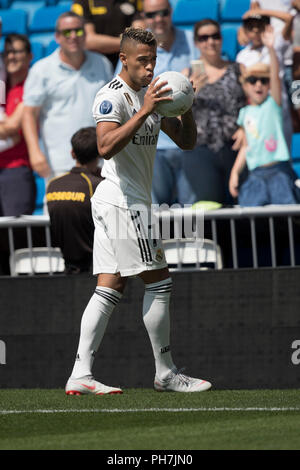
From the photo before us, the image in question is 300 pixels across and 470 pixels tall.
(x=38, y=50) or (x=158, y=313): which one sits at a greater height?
(x=38, y=50)

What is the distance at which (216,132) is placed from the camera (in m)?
9.88

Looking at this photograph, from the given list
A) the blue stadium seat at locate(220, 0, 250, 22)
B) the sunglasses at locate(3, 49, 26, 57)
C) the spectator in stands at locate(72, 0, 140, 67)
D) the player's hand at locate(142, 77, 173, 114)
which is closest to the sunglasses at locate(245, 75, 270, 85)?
the spectator in stands at locate(72, 0, 140, 67)

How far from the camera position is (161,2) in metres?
10.3

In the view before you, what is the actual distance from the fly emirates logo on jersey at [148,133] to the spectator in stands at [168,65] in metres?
3.46

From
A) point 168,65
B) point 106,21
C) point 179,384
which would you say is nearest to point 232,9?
point 106,21

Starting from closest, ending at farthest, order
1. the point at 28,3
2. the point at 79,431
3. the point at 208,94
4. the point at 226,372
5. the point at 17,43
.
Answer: the point at 79,431 < the point at 226,372 < the point at 208,94 < the point at 17,43 < the point at 28,3

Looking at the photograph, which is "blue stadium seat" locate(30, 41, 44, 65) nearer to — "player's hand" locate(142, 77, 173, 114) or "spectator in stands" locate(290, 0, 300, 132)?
"spectator in stands" locate(290, 0, 300, 132)

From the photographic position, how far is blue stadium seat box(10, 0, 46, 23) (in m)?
13.2

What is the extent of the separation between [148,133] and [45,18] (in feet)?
23.0

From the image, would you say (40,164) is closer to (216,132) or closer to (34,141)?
(34,141)

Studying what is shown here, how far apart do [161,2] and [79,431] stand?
6.50 metres

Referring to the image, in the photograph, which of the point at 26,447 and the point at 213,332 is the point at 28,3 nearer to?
the point at 213,332

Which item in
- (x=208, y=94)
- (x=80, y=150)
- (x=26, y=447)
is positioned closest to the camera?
(x=26, y=447)

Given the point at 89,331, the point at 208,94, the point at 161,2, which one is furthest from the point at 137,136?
the point at 161,2
